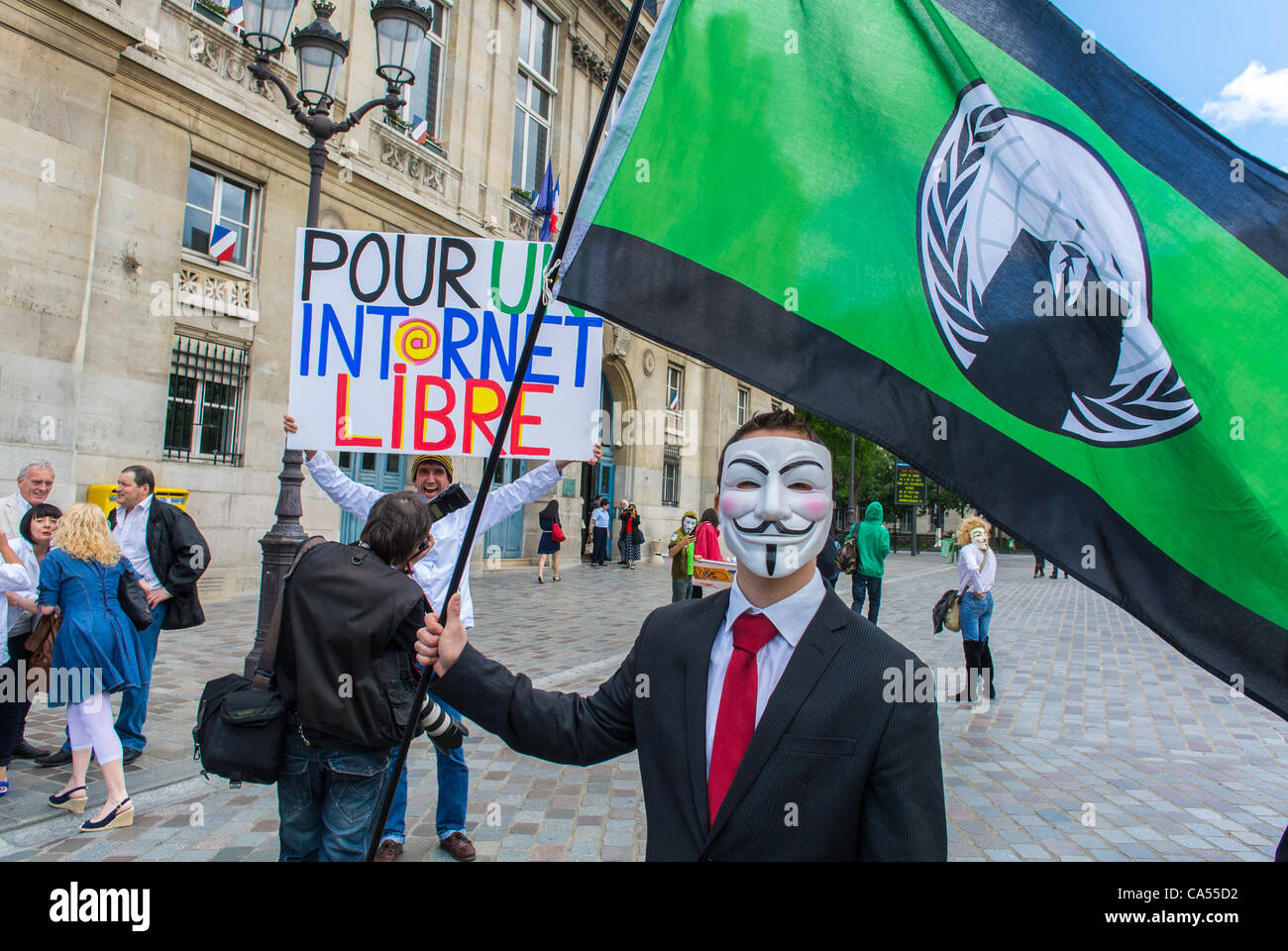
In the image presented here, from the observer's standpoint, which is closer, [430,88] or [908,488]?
[430,88]

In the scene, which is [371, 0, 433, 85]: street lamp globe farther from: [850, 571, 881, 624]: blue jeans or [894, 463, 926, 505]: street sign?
[894, 463, 926, 505]: street sign

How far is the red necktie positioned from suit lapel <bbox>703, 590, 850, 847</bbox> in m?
0.03

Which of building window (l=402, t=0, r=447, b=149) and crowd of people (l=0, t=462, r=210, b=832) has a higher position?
building window (l=402, t=0, r=447, b=149)

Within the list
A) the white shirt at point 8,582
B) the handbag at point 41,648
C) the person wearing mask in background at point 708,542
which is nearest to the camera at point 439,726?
the white shirt at point 8,582

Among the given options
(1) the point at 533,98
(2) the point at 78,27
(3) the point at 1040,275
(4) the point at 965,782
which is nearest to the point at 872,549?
(4) the point at 965,782

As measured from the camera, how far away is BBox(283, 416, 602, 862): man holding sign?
158 inches

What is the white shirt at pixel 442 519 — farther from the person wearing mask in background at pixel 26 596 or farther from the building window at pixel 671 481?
the building window at pixel 671 481

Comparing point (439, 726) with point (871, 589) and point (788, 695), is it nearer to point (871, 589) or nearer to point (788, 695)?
point (788, 695)

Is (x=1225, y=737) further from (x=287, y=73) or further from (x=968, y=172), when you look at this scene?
(x=287, y=73)

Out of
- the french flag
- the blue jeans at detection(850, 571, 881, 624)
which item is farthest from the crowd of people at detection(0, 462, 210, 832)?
the blue jeans at detection(850, 571, 881, 624)

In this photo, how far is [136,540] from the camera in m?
5.55

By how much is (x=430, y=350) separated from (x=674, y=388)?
2560 centimetres

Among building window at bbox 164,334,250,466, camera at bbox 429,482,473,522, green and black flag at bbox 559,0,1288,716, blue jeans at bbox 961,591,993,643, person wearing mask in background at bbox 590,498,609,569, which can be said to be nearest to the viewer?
green and black flag at bbox 559,0,1288,716

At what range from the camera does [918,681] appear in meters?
1.63
